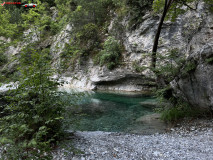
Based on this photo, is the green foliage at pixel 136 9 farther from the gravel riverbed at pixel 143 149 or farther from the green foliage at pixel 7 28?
the gravel riverbed at pixel 143 149

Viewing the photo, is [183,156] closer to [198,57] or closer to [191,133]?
[191,133]

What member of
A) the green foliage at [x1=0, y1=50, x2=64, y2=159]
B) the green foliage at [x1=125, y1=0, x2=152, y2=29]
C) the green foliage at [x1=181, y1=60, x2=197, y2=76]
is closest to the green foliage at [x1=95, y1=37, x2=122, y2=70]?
the green foliage at [x1=125, y1=0, x2=152, y2=29]

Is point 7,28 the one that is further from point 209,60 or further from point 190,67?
point 209,60

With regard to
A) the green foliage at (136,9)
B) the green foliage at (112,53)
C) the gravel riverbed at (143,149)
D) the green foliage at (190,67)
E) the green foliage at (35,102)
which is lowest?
the gravel riverbed at (143,149)

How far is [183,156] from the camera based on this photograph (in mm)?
3137

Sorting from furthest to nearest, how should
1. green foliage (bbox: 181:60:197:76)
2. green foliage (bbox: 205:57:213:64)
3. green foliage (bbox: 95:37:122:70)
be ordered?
1. green foliage (bbox: 95:37:122:70)
2. green foliage (bbox: 181:60:197:76)
3. green foliage (bbox: 205:57:213:64)

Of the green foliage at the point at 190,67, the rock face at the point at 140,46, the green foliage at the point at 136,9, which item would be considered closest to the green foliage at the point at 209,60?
the green foliage at the point at 190,67

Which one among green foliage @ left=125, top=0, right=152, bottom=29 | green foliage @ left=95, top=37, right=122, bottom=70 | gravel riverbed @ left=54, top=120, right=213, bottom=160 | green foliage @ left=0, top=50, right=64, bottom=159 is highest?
green foliage @ left=125, top=0, right=152, bottom=29

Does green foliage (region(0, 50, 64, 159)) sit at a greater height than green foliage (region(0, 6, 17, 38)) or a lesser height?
lesser

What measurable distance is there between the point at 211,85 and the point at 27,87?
16.6ft

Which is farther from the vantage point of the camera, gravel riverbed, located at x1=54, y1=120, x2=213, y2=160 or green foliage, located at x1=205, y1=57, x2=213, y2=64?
green foliage, located at x1=205, y1=57, x2=213, y2=64

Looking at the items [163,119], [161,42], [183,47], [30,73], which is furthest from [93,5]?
[30,73]

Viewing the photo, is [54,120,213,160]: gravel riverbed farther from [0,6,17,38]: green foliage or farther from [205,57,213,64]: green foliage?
[0,6,17,38]: green foliage

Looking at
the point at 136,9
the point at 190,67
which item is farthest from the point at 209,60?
the point at 136,9
